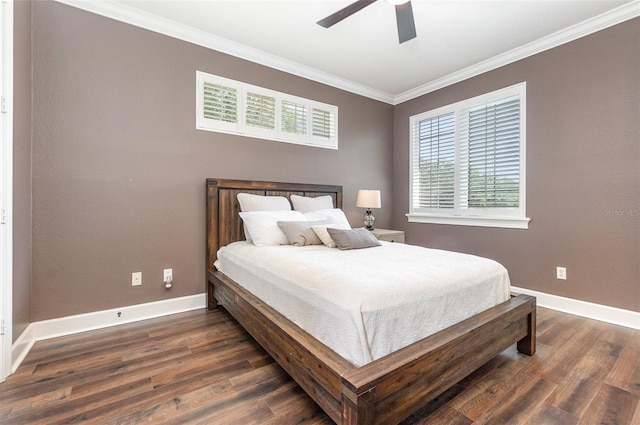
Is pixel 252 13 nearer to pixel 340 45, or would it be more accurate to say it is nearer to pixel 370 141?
pixel 340 45

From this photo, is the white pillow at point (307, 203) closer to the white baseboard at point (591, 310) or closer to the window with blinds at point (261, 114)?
the window with blinds at point (261, 114)

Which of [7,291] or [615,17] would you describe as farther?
[615,17]

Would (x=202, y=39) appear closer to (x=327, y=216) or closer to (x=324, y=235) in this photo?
(x=327, y=216)

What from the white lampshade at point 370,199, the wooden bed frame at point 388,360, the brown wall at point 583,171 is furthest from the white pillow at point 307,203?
the brown wall at point 583,171

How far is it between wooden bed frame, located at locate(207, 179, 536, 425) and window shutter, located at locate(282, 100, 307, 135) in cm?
210

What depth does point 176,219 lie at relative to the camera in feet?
9.29

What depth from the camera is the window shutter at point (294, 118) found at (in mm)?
3535

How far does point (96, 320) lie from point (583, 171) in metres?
4.71

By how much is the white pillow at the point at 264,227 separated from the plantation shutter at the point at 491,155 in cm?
244

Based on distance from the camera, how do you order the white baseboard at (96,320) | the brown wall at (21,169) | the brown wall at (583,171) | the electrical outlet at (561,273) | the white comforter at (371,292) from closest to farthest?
1. the white comforter at (371,292)
2. the brown wall at (21,169)
3. the white baseboard at (96,320)
4. the brown wall at (583,171)
5. the electrical outlet at (561,273)

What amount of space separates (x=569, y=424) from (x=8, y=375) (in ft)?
10.2

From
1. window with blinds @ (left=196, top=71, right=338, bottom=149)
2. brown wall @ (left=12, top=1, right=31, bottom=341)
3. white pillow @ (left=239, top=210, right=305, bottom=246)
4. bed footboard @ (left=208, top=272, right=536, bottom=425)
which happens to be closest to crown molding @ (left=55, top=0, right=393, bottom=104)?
window with blinds @ (left=196, top=71, right=338, bottom=149)

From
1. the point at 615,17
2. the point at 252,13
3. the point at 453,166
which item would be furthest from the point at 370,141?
the point at 615,17

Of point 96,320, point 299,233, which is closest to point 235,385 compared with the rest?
point 299,233
